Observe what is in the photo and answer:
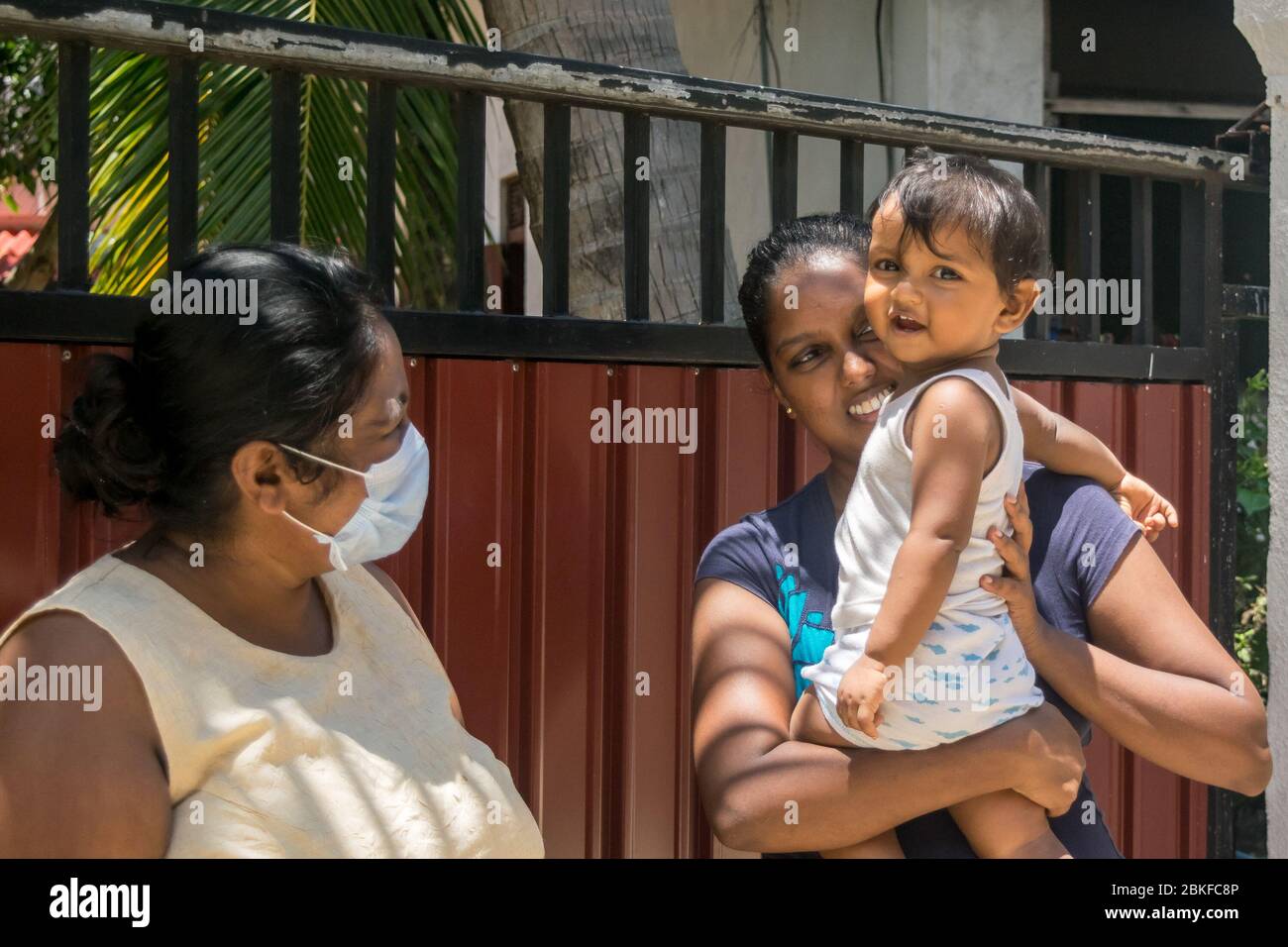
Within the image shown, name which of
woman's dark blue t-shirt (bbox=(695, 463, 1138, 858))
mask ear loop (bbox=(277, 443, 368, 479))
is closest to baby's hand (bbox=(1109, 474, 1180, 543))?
woman's dark blue t-shirt (bbox=(695, 463, 1138, 858))

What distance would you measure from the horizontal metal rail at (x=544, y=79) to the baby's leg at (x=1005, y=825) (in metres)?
1.65

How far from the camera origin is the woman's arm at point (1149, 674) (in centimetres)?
204

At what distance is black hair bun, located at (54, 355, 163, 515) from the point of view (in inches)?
75.2

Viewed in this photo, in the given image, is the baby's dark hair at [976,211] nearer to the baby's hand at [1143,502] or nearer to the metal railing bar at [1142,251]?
the baby's hand at [1143,502]

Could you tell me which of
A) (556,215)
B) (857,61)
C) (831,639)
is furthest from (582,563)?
(857,61)

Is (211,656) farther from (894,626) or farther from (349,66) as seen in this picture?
(349,66)

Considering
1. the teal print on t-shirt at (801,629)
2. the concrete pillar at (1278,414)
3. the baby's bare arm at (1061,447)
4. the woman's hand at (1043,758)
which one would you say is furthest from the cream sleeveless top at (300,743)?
the concrete pillar at (1278,414)

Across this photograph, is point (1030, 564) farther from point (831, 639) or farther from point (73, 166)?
point (73, 166)

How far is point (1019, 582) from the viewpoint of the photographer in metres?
2.06

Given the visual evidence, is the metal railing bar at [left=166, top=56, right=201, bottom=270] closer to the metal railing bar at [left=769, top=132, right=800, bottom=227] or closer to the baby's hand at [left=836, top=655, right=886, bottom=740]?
the metal railing bar at [left=769, top=132, right=800, bottom=227]

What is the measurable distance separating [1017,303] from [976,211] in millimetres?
178

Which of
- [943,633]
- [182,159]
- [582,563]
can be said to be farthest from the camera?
[582,563]

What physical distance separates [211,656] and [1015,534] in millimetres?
1169

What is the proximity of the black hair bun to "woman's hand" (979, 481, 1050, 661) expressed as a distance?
46.8 inches
